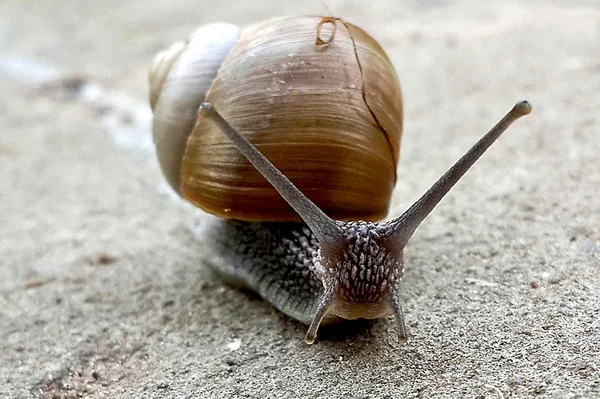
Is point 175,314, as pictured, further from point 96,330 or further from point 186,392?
point 186,392

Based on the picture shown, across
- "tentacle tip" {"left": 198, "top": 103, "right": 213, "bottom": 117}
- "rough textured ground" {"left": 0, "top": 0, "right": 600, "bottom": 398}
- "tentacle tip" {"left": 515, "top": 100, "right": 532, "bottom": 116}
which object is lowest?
"rough textured ground" {"left": 0, "top": 0, "right": 600, "bottom": 398}

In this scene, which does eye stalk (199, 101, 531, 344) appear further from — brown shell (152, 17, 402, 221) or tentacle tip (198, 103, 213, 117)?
brown shell (152, 17, 402, 221)

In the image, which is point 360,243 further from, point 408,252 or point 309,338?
point 408,252

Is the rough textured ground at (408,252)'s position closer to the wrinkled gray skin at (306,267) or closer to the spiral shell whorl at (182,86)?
the wrinkled gray skin at (306,267)

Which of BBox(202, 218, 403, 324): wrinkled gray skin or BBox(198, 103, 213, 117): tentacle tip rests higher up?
BBox(198, 103, 213, 117): tentacle tip

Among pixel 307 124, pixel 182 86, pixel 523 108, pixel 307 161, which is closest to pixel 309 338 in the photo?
pixel 307 161

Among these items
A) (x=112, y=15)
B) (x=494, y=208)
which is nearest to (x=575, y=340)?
(x=494, y=208)

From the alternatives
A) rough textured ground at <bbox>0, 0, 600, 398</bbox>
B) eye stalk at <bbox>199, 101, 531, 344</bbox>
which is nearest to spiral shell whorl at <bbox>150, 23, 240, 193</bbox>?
eye stalk at <bbox>199, 101, 531, 344</bbox>
